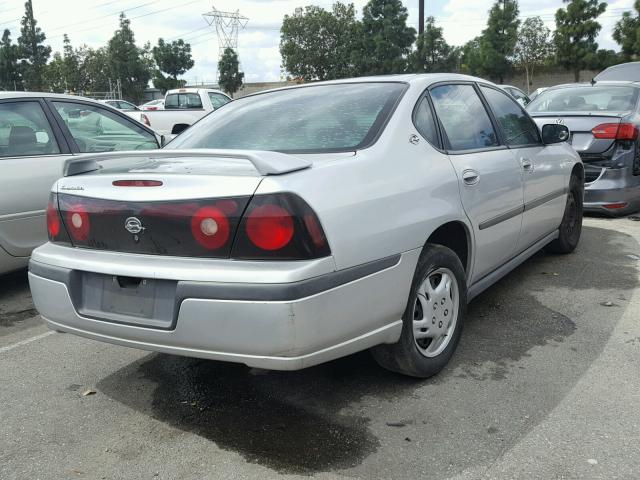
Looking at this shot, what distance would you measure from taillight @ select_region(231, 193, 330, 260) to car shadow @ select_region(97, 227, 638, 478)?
2.78 ft

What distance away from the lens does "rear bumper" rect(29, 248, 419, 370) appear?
2260mm

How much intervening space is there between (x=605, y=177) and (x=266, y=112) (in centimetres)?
470

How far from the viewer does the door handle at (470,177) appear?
3.26 m

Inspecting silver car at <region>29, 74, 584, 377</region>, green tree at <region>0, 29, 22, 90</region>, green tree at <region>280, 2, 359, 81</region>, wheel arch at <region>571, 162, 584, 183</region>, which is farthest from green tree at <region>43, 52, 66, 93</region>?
silver car at <region>29, 74, 584, 377</region>

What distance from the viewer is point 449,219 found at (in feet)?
10.00

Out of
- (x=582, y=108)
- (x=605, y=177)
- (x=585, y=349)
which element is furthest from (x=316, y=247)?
(x=582, y=108)

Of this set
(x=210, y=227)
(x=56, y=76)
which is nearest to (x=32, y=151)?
(x=210, y=227)

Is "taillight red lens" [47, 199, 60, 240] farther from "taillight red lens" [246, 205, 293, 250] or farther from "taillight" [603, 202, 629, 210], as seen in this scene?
"taillight" [603, 202, 629, 210]

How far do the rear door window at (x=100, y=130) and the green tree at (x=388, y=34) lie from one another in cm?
3697

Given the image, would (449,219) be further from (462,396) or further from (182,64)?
(182,64)

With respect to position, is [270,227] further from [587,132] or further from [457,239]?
[587,132]

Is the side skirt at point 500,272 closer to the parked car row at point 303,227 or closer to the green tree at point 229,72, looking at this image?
the parked car row at point 303,227

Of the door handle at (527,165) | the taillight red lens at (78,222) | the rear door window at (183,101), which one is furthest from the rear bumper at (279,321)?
the rear door window at (183,101)

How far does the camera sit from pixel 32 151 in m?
4.85
